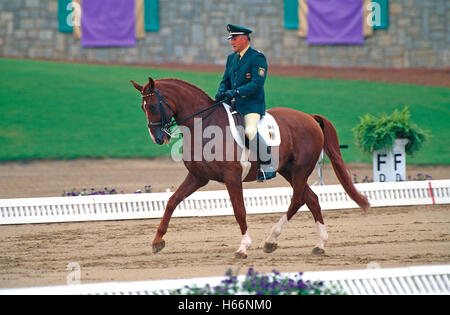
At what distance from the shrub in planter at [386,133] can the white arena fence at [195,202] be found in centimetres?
92

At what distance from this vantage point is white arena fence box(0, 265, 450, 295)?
14.6 ft

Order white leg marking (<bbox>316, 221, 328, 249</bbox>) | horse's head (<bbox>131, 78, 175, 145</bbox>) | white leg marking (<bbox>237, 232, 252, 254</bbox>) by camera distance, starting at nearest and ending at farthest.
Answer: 1. horse's head (<bbox>131, 78, 175, 145</bbox>)
2. white leg marking (<bbox>237, 232, 252, 254</bbox>)
3. white leg marking (<bbox>316, 221, 328, 249</bbox>)

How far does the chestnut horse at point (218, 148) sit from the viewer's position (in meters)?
6.96

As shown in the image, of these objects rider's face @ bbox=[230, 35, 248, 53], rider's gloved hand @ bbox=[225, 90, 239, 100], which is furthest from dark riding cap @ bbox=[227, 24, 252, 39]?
rider's gloved hand @ bbox=[225, 90, 239, 100]

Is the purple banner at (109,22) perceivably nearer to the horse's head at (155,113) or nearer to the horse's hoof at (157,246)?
the horse's head at (155,113)

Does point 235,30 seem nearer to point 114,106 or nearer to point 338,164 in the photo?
point 338,164

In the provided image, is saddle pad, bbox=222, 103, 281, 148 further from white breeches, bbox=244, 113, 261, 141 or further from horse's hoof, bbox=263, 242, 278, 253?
horse's hoof, bbox=263, 242, 278, 253

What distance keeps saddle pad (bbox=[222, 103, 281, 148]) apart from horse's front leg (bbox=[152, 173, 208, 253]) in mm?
578

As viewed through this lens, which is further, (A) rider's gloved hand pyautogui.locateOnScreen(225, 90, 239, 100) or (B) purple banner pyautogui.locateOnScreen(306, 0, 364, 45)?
(B) purple banner pyautogui.locateOnScreen(306, 0, 364, 45)

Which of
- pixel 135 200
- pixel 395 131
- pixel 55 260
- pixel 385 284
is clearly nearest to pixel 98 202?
pixel 135 200

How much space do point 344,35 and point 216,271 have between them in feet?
61.3

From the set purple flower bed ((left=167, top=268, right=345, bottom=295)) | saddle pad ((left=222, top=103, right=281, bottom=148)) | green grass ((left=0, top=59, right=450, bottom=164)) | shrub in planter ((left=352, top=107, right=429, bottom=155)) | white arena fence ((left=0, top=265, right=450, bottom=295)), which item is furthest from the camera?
green grass ((left=0, top=59, right=450, bottom=164))

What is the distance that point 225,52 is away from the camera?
79.6ft

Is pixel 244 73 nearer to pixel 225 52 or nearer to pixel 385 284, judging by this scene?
pixel 385 284
